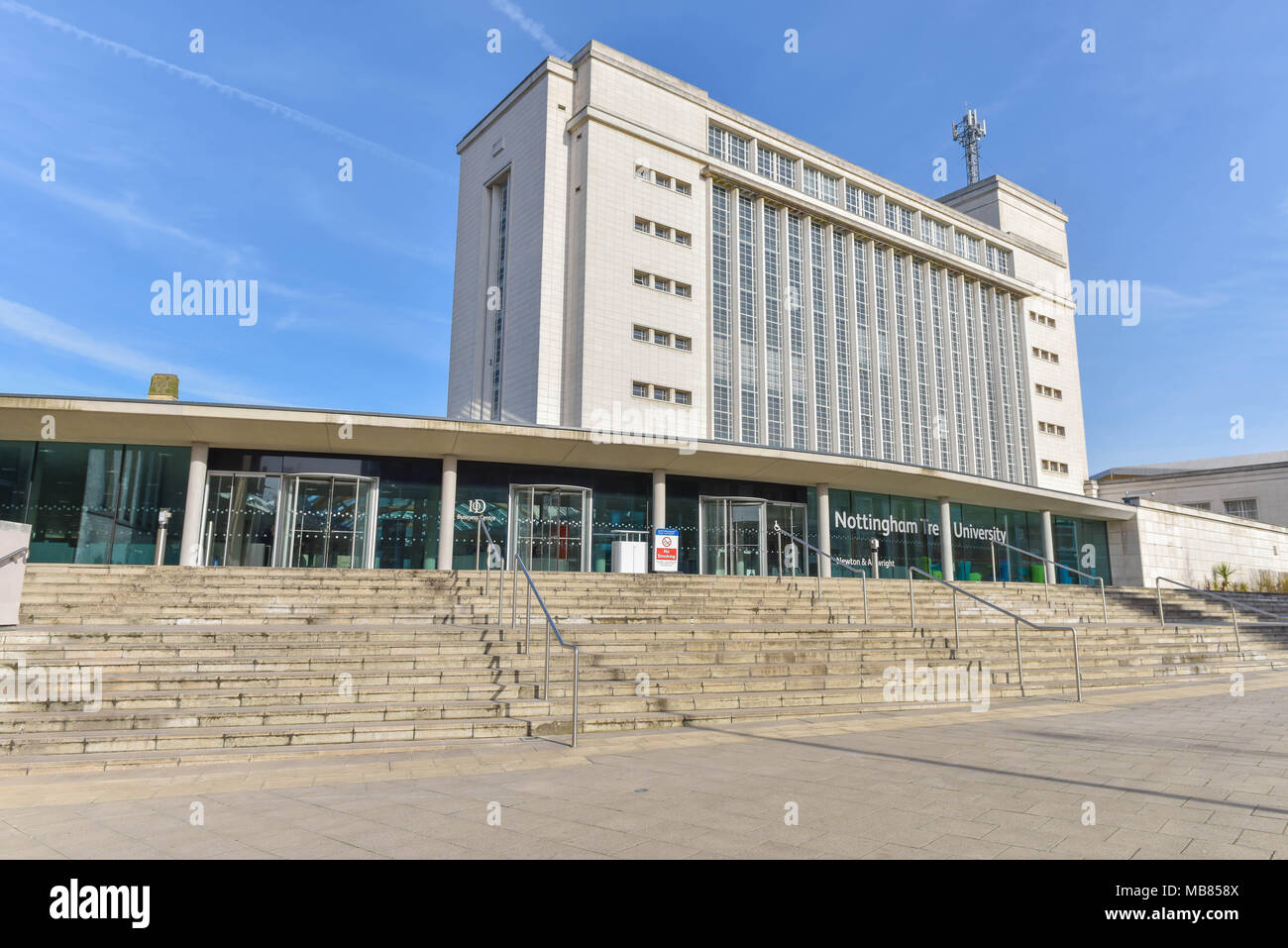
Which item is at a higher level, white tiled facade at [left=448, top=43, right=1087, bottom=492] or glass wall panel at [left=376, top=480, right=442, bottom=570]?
white tiled facade at [left=448, top=43, right=1087, bottom=492]

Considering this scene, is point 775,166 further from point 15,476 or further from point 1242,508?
point 1242,508

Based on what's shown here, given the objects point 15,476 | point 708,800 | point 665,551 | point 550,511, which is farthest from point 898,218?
point 708,800

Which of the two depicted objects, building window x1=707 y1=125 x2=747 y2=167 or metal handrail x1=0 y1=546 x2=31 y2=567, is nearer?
metal handrail x1=0 y1=546 x2=31 y2=567

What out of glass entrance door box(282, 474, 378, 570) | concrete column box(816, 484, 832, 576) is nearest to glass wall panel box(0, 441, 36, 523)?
glass entrance door box(282, 474, 378, 570)

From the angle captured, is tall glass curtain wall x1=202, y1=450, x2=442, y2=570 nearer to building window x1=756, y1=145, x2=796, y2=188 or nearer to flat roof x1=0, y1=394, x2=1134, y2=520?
flat roof x1=0, y1=394, x2=1134, y2=520

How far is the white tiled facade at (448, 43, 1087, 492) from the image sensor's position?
28.4 m

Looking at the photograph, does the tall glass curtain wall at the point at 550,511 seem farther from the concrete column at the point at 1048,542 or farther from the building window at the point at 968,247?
the building window at the point at 968,247

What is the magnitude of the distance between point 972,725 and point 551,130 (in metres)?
27.7

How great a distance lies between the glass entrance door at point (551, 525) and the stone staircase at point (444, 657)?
17.5 feet

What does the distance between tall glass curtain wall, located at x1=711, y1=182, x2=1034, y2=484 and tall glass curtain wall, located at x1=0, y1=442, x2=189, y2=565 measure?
19.0 meters

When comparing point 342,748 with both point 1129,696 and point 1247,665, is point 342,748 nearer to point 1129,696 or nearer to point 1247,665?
point 1129,696

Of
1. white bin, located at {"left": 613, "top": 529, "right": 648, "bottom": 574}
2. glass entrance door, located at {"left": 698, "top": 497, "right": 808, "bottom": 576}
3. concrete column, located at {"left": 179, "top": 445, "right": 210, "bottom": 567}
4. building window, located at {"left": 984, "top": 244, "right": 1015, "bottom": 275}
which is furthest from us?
building window, located at {"left": 984, "top": 244, "right": 1015, "bottom": 275}

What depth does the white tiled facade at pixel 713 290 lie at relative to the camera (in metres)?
28.4
